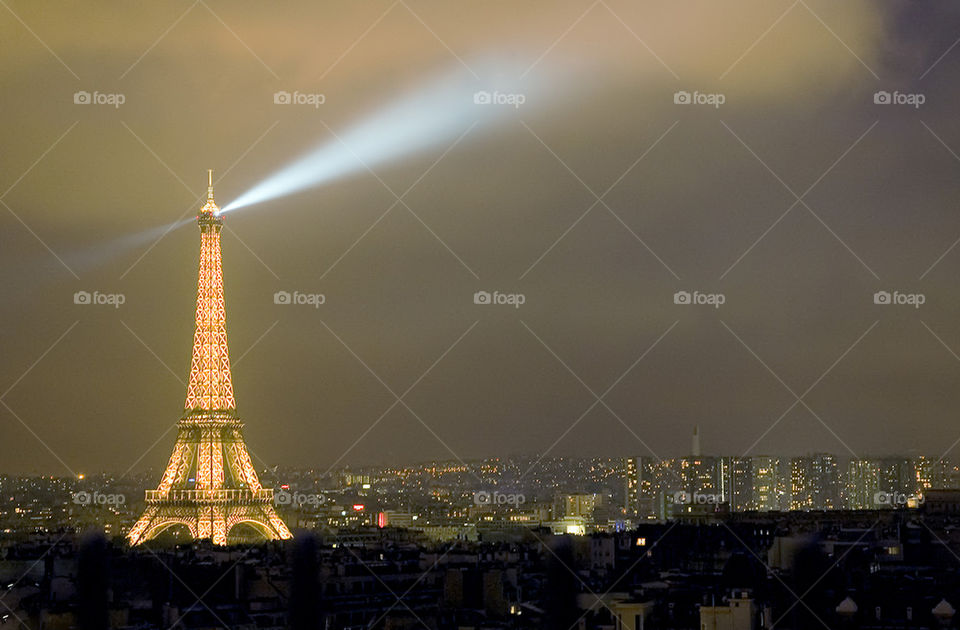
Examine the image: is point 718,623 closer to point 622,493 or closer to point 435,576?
point 435,576

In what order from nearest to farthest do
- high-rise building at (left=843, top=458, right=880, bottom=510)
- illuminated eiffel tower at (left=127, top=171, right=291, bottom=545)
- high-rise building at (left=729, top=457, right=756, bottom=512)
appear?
illuminated eiffel tower at (left=127, top=171, right=291, bottom=545) < high-rise building at (left=843, top=458, right=880, bottom=510) < high-rise building at (left=729, top=457, right=756, bottom=512)

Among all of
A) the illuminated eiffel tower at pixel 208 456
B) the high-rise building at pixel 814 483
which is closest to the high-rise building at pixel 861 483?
the high-rise building at pixel 814 483

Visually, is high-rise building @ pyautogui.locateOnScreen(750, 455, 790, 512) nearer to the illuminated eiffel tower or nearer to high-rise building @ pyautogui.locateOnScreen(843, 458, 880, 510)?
high-rise building @ pyautogui.locateOnScreen(843, 458, 880, 510)

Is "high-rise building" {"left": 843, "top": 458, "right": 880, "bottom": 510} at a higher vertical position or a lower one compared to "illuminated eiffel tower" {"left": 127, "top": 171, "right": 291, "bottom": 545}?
higher

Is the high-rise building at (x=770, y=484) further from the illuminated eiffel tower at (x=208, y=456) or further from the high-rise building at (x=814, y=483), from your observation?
the illuminated eiffel tower at (x=208, y=456)

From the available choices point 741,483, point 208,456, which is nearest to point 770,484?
point 741,483

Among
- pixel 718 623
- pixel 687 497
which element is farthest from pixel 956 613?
pixel 687 497

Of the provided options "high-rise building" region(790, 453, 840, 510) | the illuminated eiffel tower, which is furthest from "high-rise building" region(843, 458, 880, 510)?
the illuminated eiffel tower

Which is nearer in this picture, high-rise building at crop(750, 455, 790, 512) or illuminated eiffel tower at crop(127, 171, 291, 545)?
illuminated eiffel tower at crop(127, 171, 291, 545)

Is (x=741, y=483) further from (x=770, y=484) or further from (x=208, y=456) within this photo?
(x=208, y=456)
